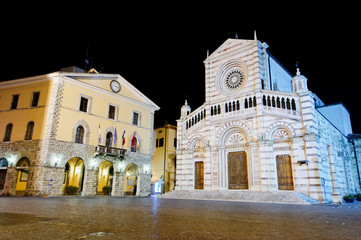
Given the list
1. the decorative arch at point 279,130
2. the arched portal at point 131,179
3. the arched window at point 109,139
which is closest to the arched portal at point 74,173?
the arched window at point 109,139

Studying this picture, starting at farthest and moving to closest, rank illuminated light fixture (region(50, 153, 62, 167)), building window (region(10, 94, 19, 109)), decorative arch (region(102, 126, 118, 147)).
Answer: decorative arch (region(102, 126, 118, 147)) < building window (region(10, 94, 19, 109)) < illuminated light fixture (region(50, 153, 62, 167))

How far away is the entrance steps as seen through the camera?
58.0 ft

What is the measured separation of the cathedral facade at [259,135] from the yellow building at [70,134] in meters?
6.03

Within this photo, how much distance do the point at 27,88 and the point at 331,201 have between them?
28.1 m

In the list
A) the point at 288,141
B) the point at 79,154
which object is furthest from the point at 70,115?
the point at 288,141

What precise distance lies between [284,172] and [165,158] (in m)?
18.2

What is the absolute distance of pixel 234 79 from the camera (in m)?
25.8

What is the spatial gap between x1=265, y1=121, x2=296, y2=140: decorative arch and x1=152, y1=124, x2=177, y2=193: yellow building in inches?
668

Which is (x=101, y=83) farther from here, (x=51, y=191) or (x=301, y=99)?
(x=301, y=99)

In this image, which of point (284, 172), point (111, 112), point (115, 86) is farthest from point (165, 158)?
point (284, 172)

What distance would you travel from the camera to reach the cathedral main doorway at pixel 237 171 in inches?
895

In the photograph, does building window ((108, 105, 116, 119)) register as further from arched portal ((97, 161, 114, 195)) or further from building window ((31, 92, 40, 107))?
building window ((31, 92, 40, 107))

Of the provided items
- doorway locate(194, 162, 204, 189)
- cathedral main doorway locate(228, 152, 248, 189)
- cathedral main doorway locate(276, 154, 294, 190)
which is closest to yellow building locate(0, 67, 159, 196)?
doorway locate(194, 162, 204, 189)

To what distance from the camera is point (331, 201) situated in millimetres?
19469
